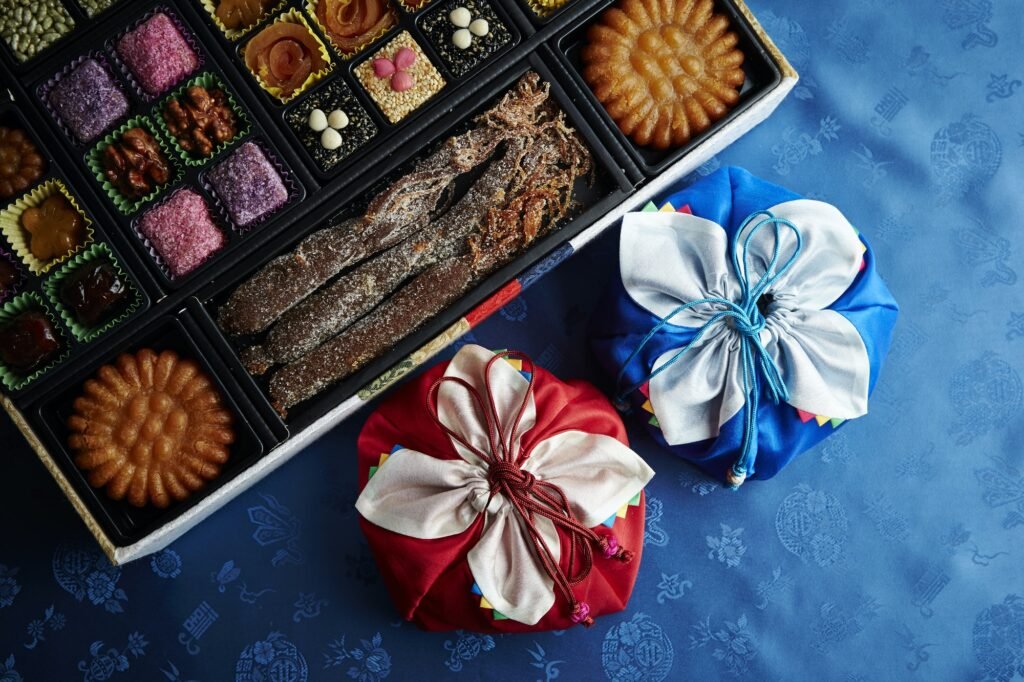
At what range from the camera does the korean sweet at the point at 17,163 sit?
181cm

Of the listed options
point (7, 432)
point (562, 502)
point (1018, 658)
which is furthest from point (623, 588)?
point (7, 432)

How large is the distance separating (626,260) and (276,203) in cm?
74

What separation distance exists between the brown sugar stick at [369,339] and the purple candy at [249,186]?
0.31 meters

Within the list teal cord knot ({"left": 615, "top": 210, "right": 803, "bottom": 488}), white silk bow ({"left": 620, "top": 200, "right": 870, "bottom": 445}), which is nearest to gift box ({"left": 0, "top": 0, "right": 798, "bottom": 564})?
white silk bow ({"left": 620, "top": 200, "right": 870, "bottom": 445})

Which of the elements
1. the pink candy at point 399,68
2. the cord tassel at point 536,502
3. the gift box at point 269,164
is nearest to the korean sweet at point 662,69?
the gift box at point 269,164

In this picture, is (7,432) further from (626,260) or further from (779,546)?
(779,546)

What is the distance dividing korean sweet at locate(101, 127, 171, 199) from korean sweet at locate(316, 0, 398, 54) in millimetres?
451

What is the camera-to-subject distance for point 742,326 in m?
1.78

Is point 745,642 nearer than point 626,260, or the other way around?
point 626,260

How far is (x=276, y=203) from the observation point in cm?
183

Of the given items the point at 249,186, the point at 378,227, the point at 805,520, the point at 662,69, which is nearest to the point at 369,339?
the point at 378,227

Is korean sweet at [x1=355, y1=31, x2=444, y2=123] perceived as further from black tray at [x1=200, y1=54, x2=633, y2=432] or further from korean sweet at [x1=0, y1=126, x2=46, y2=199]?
korean sweet at [x1=0, y1=126, x2=46, y2=199]

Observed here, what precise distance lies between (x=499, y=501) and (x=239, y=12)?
1.18 meters

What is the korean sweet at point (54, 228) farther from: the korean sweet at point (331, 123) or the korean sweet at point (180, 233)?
the korean sweet at point (331, 123)
